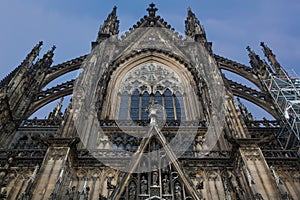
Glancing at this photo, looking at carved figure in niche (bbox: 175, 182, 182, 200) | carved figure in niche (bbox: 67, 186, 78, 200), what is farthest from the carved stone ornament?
carved figure in niche (bbox: 175, 182, 182, 200)

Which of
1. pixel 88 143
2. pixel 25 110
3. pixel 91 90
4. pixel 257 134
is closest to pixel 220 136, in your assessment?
pixel 257 134

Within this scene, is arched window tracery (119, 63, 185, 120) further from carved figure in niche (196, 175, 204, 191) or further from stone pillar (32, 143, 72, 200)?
stone pillar (32, 143, 72, 200)

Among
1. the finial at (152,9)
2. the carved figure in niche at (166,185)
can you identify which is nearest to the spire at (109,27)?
the finial at (152,9)

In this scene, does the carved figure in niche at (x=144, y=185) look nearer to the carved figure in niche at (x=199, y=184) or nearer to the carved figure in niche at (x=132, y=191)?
the carved figure in niche at (x=132, y=191)

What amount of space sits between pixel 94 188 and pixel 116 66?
9.60 meters

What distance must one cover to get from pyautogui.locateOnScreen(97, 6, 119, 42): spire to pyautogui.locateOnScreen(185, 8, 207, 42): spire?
5361 mm

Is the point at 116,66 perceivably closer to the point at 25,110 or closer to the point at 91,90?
the point at 91,90

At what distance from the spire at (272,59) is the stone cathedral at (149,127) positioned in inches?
3.0

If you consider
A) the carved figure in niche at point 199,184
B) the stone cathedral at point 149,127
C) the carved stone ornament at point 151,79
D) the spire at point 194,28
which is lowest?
the carved figure in niche at point 199,184

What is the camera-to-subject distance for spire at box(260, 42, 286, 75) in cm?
1670

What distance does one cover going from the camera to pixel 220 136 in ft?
40.1

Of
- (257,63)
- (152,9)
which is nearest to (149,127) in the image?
(257,63)

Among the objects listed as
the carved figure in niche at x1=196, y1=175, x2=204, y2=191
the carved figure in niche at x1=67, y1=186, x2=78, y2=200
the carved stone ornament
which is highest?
the carved stone ornament

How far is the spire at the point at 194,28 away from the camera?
1924cm
